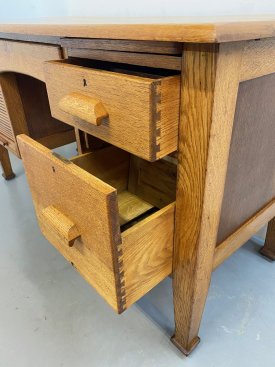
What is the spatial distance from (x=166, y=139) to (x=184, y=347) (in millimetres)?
468

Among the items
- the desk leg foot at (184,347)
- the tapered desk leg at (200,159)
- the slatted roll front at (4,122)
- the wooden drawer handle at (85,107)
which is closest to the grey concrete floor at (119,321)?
the desk leg foot at (184,347)

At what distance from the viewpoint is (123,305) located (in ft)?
1.50

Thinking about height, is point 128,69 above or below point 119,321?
above

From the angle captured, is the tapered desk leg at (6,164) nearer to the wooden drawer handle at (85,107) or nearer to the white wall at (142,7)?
the white wall at (142,7)

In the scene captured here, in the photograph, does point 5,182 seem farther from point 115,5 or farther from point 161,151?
point 161,151

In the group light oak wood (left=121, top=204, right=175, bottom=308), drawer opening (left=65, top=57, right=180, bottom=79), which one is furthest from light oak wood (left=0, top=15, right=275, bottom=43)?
light oak wood (left=121, top=204, right=175, bottom=308)

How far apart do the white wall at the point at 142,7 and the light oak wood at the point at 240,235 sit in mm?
439

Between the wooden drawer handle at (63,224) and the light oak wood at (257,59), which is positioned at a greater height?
the light oak wood at (257,59)

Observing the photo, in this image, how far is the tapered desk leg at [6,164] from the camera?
128 cm

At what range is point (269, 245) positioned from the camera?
2.83ft

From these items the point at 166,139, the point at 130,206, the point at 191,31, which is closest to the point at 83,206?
the point at 166,139

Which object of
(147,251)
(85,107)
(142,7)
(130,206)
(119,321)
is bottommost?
(119,321)

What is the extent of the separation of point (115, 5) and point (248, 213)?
77 centimetres

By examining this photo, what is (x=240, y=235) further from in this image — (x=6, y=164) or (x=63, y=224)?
(x=6, y=164)
